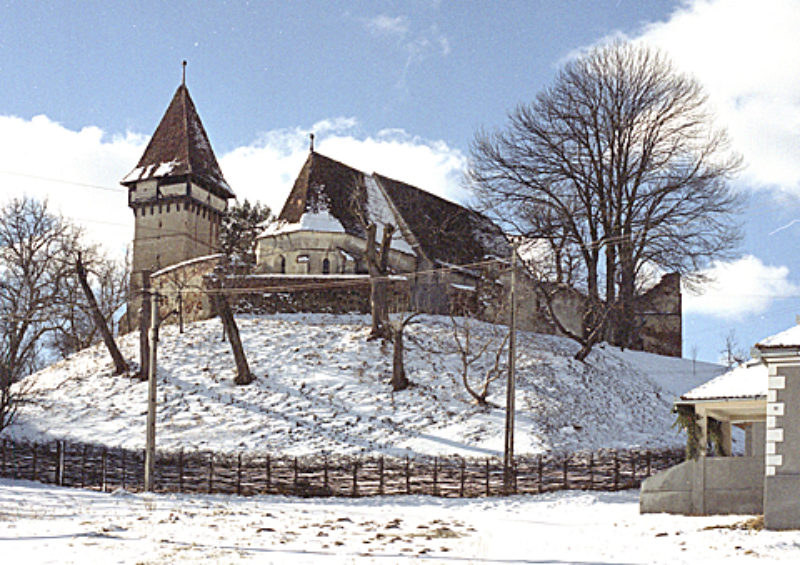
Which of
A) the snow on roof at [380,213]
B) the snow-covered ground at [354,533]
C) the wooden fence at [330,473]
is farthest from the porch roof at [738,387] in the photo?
the snow on roof at [380,213]

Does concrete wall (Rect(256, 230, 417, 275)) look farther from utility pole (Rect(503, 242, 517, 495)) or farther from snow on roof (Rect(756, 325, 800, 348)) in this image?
snow on roof (Rect(756, 325, 800, 348))

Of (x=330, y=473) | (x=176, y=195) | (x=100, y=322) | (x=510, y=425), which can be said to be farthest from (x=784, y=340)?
(x=176, y=195)

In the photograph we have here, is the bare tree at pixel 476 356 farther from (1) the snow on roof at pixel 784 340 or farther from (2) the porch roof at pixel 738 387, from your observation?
(1) the snow on roof at pixel 784 340

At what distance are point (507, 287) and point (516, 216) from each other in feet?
24.6

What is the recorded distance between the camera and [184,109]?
208 ft

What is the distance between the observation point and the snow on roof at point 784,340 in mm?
15841

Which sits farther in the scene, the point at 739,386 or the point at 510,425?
the point at 510,425

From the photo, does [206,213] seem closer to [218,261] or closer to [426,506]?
[218,261]

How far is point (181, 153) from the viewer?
60.7 m

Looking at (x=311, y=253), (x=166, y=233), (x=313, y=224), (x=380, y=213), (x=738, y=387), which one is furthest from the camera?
(x=166, y=233)

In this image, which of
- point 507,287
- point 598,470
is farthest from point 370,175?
point 598,470

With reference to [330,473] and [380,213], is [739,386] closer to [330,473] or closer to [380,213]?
[330,473]

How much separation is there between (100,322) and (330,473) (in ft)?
48.0

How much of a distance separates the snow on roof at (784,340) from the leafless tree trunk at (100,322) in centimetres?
2710
